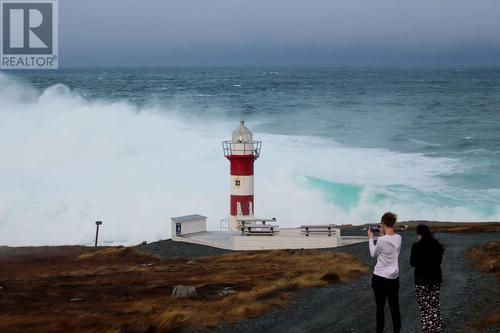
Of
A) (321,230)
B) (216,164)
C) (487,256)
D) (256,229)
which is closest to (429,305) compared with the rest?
(487,256)

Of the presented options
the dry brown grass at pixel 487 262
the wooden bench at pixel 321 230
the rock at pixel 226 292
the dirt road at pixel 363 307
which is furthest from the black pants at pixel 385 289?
the wooden bench at pixel 321 230

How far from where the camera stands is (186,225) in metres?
23.0

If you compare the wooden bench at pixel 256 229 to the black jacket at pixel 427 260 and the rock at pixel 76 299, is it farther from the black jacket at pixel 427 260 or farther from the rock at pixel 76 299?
the black jacket at pixel 427 260

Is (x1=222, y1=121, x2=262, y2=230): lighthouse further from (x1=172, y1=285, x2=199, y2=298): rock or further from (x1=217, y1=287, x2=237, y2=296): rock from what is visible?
(x1=172, y1=285, x2=199, y2=298): rock

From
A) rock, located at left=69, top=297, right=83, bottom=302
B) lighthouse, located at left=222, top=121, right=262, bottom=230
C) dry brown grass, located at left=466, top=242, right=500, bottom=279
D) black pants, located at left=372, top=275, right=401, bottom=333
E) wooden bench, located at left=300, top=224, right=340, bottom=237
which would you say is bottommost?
rock, located at left=69, top=297, right=83, bottom=302

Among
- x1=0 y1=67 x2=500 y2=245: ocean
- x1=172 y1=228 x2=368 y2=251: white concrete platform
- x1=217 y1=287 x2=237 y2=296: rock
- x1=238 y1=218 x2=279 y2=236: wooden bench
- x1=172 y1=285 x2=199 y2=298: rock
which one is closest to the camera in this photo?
x1=172 y1=285 x2=199 y2=298: rock

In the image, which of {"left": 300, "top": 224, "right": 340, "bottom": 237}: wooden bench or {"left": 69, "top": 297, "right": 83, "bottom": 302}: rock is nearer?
{"left": 69, "top": 297, "right": 83, "bottom": 302}: rock

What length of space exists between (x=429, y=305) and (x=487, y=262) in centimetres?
722

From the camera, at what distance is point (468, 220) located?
102ft

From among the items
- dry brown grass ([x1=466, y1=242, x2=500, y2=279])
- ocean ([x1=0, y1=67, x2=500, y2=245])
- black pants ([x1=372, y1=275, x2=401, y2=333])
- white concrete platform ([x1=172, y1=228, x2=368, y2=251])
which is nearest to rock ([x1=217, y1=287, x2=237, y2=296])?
dry brown grass ([x1=466, y1=242, x2=500, y2=279])

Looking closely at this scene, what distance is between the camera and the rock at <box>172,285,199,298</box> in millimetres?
14188

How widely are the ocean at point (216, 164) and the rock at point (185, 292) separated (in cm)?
1529

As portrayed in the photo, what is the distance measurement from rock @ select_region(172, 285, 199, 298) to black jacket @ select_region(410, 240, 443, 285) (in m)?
5.67

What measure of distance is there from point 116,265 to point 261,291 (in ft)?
23.6
